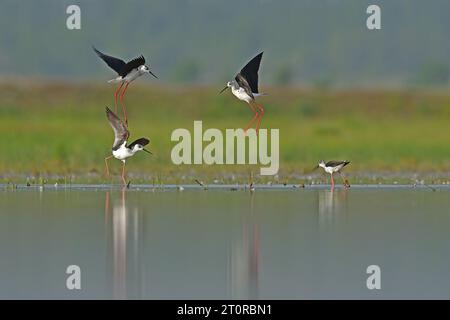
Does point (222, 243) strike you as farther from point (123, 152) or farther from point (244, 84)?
point (244, 84)

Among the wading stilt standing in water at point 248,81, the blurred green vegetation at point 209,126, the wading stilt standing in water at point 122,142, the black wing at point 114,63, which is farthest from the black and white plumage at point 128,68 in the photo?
the blurred green vegetation at point 209,126

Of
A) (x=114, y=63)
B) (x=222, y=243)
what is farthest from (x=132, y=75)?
(x=222, y=243)

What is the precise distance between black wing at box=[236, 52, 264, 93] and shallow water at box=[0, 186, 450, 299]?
2.07m

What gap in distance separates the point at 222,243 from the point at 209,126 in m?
17.7

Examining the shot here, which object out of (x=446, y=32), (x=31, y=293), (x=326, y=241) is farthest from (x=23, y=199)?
(x=446, y=32)

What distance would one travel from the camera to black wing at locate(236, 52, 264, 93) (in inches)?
623

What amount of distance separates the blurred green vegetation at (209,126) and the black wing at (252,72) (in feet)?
4.23

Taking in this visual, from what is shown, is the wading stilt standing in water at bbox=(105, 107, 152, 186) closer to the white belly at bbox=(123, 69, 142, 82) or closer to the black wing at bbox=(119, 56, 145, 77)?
the black wing at bbox=(119, 56, 145, 77)

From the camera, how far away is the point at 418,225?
37.3ft
